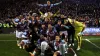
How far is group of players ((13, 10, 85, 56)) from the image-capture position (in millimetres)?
13821

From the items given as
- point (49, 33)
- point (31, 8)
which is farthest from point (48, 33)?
point (31, 8)

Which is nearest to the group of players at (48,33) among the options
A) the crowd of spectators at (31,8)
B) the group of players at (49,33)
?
the group of players at (49,33)

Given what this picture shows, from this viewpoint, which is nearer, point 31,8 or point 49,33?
point 49,33

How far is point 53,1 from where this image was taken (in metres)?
51.8

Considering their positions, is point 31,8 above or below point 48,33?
below

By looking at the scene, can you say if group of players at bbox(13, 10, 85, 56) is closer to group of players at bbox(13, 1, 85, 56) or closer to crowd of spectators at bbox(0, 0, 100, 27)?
group of players at bbox(13, 1, 85, 56)

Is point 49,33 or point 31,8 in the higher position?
point 49,33

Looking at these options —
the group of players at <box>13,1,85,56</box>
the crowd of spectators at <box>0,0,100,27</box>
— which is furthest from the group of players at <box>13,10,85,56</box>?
the crowd of spectators at <box>0,0,100,27</box>

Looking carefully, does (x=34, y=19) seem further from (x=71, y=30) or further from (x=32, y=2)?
(x=32, y=2)

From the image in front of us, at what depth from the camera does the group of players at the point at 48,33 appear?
45.3 ft

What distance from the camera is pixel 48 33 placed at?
1479 centimetres

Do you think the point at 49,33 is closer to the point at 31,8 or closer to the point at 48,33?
the point at 48,33

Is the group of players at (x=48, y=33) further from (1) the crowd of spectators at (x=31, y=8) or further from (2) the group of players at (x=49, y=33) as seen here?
(1) the crowd of spectators at (x=31, y=8)

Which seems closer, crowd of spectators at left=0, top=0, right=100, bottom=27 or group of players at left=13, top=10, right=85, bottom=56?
group of players at left=13, top=10, right=85, bottom=56
